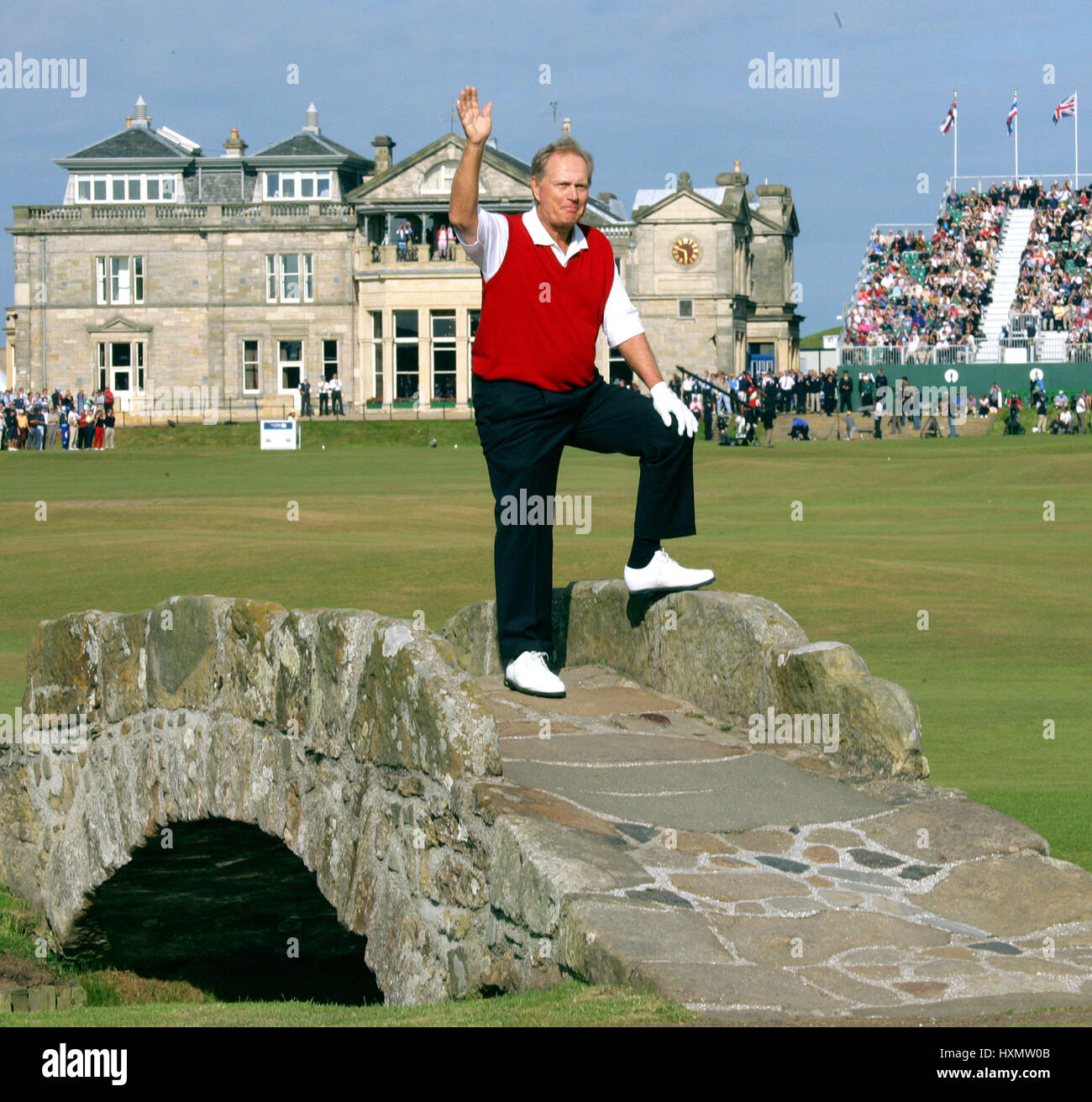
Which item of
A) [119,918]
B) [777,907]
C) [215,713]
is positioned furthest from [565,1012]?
[119,918]

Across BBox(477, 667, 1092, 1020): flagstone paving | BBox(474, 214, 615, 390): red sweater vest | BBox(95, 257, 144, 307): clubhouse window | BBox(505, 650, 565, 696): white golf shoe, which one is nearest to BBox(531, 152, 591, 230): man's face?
BBox(474, 214, 615, 390): red sweater vest

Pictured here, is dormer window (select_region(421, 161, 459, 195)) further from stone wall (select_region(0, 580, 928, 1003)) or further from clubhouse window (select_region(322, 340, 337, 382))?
stone wall (select_region(0, 580, 928, 1003))

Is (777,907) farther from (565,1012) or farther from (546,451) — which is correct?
(546,451)

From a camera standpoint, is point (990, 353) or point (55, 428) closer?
point (990, 353)

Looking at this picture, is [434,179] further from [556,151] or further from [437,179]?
[556,151]

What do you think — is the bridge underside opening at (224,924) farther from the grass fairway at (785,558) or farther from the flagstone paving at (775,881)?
the grass fairway at (785,558)

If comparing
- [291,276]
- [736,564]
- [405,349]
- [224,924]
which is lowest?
[224,924]

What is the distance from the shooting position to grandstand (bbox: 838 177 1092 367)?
5806 centimetres

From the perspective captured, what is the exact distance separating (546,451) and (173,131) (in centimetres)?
7828

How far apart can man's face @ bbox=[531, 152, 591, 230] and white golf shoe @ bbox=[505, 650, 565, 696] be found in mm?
2047

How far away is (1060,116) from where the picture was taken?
251 feet

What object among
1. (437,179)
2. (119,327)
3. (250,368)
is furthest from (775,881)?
(119,327)

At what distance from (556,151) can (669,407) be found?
50.1 inches

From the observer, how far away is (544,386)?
7.82 m
